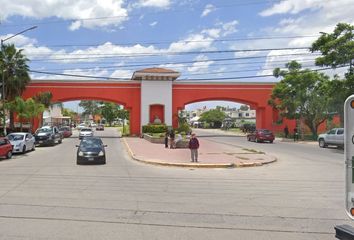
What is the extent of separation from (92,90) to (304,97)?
2480 cm

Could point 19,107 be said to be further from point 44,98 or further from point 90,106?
point 90,106

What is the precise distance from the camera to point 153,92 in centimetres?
5691

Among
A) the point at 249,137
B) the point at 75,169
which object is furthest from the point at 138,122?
the point at 75,169

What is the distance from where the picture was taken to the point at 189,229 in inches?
327

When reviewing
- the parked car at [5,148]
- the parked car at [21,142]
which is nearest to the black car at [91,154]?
the parked car at [5,148]

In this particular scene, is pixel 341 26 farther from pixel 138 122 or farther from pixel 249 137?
pixel 138 122

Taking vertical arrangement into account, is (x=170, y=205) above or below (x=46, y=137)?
below

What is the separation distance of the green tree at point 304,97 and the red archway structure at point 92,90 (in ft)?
57.6

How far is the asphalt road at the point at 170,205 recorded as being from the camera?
26.7 feet

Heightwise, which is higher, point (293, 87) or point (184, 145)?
point (293, 87)

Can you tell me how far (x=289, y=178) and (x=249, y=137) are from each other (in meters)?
32.7

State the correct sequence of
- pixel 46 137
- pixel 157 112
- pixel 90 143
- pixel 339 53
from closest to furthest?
pixel 90 143, pixel 339 53, pixel 46 137, pixel 157 112

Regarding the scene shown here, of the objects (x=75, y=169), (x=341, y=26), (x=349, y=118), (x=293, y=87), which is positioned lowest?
(x=75, y=169)

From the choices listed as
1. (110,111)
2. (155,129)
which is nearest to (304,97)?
(155,129)
